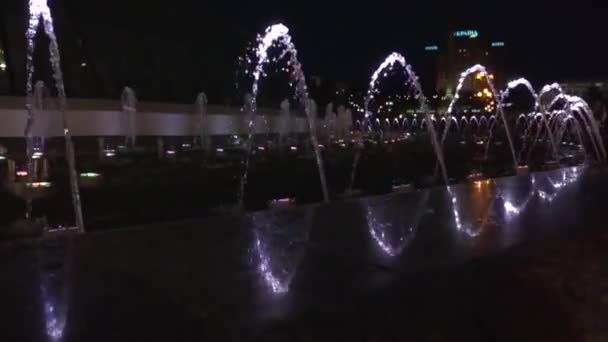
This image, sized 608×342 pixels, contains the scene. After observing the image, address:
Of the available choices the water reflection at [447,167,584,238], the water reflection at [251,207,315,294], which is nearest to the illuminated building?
the water reflection at [447,167,584,238]

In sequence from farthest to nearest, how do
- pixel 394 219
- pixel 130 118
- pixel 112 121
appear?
pixel 130 118, pixel 112 121, pixel 394 219

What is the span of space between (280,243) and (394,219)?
1.76 meters

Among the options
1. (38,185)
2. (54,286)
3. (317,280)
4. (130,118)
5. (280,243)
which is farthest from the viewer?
(130,118)

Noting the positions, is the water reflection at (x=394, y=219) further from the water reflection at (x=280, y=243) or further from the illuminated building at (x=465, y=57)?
the illuminated building at (x=465, y=57)

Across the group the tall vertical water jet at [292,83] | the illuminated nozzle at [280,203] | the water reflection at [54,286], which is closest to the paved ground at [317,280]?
the water reflection at [54,286]

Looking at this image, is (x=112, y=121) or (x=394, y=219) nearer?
(x=394, y=219)

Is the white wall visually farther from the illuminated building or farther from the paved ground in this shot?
the illuminated building

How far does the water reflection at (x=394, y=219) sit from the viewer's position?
5.91m

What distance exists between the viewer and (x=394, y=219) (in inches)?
282

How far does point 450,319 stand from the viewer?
3.88 meters

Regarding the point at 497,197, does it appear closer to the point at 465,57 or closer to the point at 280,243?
the point at 280,243

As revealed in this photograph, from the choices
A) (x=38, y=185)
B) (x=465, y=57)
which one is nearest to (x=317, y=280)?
(x=38, y=185)

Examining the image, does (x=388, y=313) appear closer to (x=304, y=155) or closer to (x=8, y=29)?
(x=304, y=155)

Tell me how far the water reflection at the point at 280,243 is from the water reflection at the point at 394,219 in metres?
0.66
